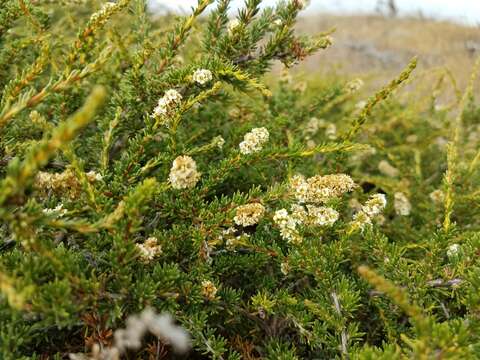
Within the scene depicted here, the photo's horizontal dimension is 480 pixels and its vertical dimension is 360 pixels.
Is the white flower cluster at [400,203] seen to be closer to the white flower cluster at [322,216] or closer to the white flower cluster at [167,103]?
the white flower cluster at [322,216]

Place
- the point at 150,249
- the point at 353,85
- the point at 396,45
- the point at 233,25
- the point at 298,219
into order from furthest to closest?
the point at 396,45 → the point at 353,85 → the point at 233,25 → the point at 298,219 → the point at 150,249

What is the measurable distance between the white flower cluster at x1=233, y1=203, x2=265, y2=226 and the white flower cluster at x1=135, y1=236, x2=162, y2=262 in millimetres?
193

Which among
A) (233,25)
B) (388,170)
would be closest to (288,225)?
(233,25)

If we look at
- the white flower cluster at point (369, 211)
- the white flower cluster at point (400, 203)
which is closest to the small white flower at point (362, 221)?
the white flower cluster at point (369, 211)

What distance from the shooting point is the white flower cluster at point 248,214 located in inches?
41.7

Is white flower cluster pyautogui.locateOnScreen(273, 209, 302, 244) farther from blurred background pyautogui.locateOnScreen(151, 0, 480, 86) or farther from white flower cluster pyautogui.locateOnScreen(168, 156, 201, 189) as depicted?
blurred background pyautogui.locateOnScreen(151, 0, 480, 86)

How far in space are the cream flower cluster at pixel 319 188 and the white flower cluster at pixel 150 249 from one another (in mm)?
363

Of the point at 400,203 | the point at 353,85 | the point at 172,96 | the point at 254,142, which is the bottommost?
the point at 400,203

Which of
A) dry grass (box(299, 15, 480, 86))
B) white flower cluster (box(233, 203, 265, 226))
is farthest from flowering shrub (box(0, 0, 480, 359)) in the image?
dry grass (box(299, 15, 480, 86))

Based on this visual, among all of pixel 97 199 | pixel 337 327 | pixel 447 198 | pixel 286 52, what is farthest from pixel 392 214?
pixel 97 199

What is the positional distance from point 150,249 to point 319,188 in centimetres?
44

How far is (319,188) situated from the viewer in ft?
3.65

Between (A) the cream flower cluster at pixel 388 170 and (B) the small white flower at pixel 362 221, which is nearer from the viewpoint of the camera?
(B) the small white flower at pixel 362 221

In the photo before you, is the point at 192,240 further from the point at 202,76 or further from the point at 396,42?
the point at 396,42
